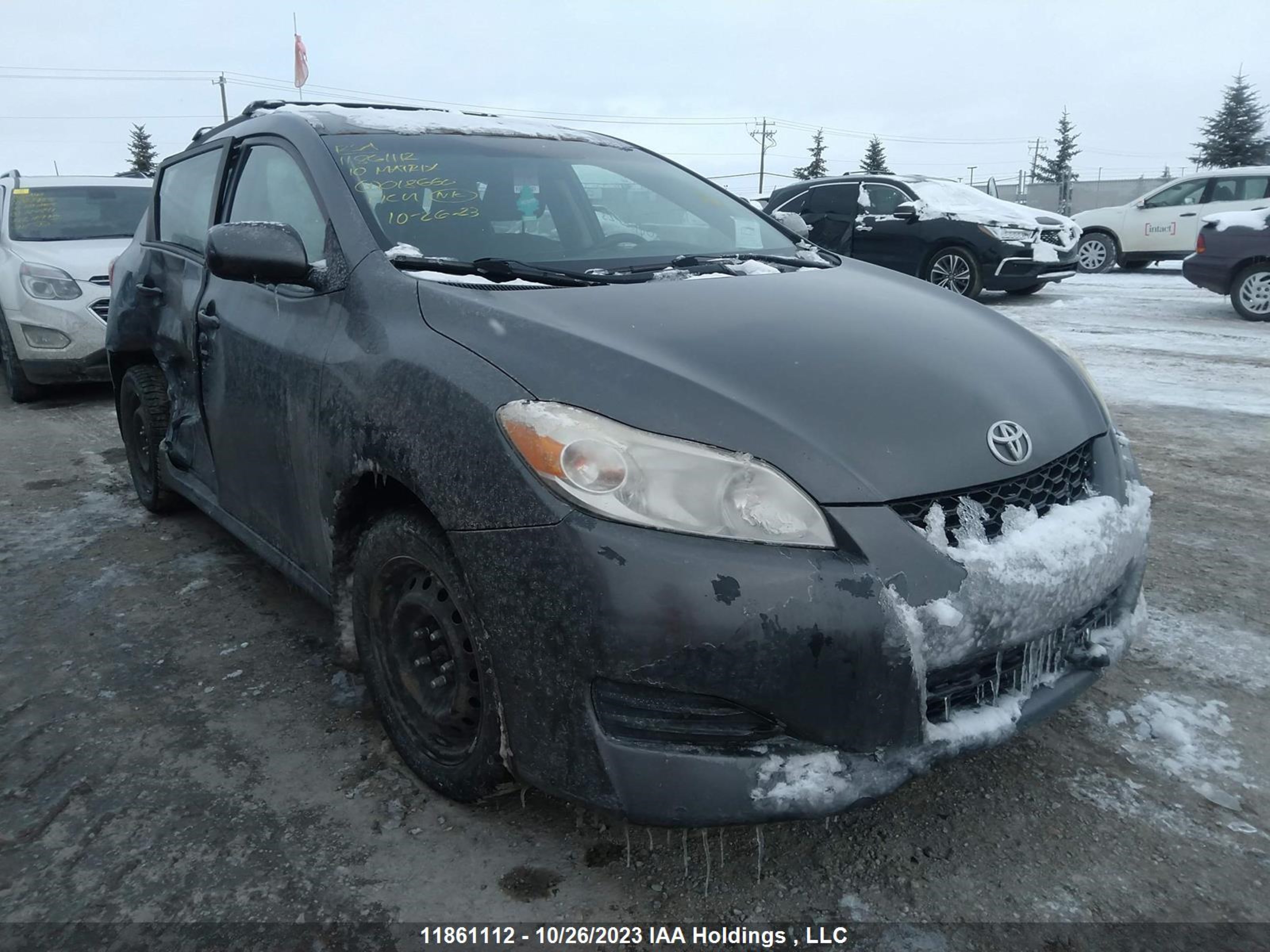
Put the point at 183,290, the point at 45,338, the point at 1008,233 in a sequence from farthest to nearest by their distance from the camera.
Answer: the point at 1008,233, the point at 45,338, the point at 183,290

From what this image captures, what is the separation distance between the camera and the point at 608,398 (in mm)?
1842

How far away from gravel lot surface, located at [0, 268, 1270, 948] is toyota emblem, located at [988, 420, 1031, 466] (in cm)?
67

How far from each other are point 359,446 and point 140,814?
1004mm

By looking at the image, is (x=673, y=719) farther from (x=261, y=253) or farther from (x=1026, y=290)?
(x=1026, y=290)

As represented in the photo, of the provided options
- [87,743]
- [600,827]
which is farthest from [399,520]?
[87,743]

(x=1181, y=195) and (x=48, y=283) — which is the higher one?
(x=1181, y=195)

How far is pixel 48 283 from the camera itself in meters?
6.91

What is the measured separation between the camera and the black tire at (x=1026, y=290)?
1140 centimetres

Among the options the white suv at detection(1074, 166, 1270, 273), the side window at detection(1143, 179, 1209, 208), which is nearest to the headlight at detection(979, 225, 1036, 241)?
the white suv at detection(1074, 166, 1270, 273)

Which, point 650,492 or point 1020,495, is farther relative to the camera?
point 1020,495

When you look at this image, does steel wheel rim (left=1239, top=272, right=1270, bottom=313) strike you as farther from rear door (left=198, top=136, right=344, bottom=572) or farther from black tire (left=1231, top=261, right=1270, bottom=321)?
rear door (left=198, top=136, right=344, bottom=572)

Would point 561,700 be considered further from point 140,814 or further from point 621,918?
point 140,814

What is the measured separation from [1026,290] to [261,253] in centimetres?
1132

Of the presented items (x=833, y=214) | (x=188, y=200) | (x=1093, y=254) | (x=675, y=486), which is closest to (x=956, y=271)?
(x=833, y=214)
